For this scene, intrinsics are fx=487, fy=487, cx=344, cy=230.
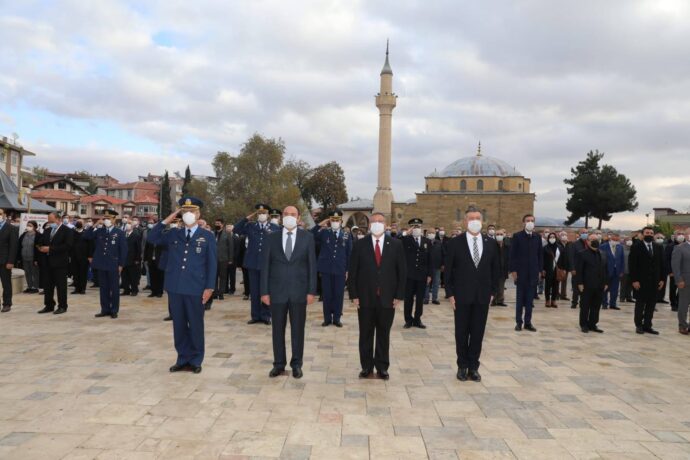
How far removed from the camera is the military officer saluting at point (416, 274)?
30.4 ft

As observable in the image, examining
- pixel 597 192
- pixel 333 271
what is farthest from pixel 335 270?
pixel 597 192

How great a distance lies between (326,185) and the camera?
222ft

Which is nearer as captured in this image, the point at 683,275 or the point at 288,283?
the point at 288,283

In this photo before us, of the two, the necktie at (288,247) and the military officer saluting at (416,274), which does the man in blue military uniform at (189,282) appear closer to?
the necktie at (288,247)

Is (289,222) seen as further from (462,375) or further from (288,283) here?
(462,375)

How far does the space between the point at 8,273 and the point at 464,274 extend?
9061 millimetres

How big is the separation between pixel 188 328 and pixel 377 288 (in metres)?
2.41

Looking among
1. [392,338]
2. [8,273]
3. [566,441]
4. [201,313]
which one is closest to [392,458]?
[566,441]

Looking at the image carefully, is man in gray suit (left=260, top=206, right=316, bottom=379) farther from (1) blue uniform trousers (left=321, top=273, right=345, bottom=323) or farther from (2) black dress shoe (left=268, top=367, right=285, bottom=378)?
(1) blue uniform trousers (left=321, top=273, right=345, bottom=323)

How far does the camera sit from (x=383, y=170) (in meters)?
54.6

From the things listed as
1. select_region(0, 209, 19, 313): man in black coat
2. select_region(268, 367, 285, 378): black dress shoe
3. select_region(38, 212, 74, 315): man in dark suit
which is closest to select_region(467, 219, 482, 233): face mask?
select_region(268, 367, 285, 378): black dress shoe

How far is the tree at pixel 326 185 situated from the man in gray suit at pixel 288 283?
61.2 m

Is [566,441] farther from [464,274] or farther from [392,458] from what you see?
[464,274]

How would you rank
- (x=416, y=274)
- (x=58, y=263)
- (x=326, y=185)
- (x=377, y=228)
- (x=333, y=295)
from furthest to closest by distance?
(x=326, y=185) → (x=58, y=263) → (x=416, y=274) → (x=333, y=295) → (x=377, y=228)
